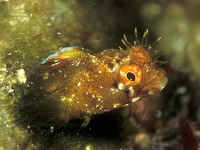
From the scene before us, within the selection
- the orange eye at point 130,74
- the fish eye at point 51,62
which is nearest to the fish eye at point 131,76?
the orange eye at point 130,74

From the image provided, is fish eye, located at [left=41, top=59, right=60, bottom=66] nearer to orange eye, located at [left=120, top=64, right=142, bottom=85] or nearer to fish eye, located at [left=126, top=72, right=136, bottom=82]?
orange eye, located at [left=120, top=64, right=142, bottom=85]

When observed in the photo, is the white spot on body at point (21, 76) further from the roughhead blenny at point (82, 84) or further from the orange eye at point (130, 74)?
the orange eye at point (130, 74)

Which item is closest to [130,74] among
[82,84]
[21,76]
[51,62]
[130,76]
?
[130,76]

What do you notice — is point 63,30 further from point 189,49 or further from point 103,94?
point 189,49

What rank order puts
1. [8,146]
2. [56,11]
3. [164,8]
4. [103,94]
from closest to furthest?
[8,146]
[103,94]
[56,11]
[164,8]

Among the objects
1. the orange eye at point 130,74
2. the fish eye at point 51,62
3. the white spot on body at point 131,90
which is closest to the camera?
the orange eye at point 130,74

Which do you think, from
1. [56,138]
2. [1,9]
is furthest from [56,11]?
[56,138]
